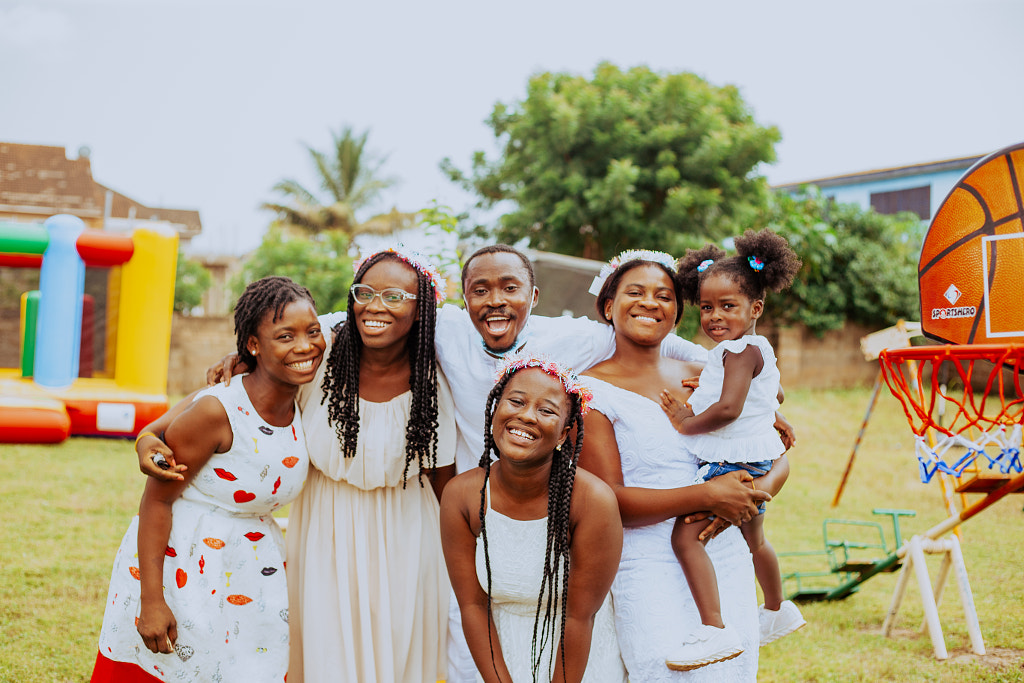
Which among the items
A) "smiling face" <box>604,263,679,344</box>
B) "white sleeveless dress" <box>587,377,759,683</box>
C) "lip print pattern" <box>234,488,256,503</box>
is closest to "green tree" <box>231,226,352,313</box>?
"lip print pattern" <box>234,488,256,503</box>

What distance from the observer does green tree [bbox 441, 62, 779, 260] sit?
1371cm

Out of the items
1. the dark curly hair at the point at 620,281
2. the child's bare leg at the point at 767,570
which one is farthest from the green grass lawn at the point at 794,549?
the dark curly hair at the point at 620,281

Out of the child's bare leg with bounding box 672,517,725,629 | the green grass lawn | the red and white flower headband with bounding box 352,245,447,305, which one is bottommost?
the green grass lawn

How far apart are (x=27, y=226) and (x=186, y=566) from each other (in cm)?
909

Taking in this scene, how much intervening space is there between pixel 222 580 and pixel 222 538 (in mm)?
141

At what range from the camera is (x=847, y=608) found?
18.9 feet

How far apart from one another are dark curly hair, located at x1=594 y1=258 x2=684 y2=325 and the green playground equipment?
255 centimetres

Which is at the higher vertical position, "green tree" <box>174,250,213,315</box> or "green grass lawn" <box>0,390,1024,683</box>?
"green tree" <box>174,250,213,315</box>

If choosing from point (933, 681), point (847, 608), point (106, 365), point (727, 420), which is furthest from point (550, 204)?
point (727, 420)

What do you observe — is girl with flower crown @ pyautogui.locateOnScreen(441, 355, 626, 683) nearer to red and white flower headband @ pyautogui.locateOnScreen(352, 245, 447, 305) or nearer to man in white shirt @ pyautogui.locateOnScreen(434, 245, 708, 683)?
man in white shirt @ pyautogui.locateOnScreen(434, 245, 708, 683)

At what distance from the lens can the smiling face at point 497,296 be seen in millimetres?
2848

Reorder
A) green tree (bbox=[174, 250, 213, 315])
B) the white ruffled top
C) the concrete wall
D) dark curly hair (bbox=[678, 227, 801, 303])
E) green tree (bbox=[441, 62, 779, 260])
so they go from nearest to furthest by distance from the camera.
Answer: the white ruffled top, dark curly hair (bbox=[678, 227, 801, 303]), green tree (bbox=[441, 62, 779, 260]), the concrete wall, green tree (bbox=[174, 250, 213, 315])

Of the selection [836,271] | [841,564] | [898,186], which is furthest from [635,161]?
[898,186]

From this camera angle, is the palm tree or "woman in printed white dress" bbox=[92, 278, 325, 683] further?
the palm tree
